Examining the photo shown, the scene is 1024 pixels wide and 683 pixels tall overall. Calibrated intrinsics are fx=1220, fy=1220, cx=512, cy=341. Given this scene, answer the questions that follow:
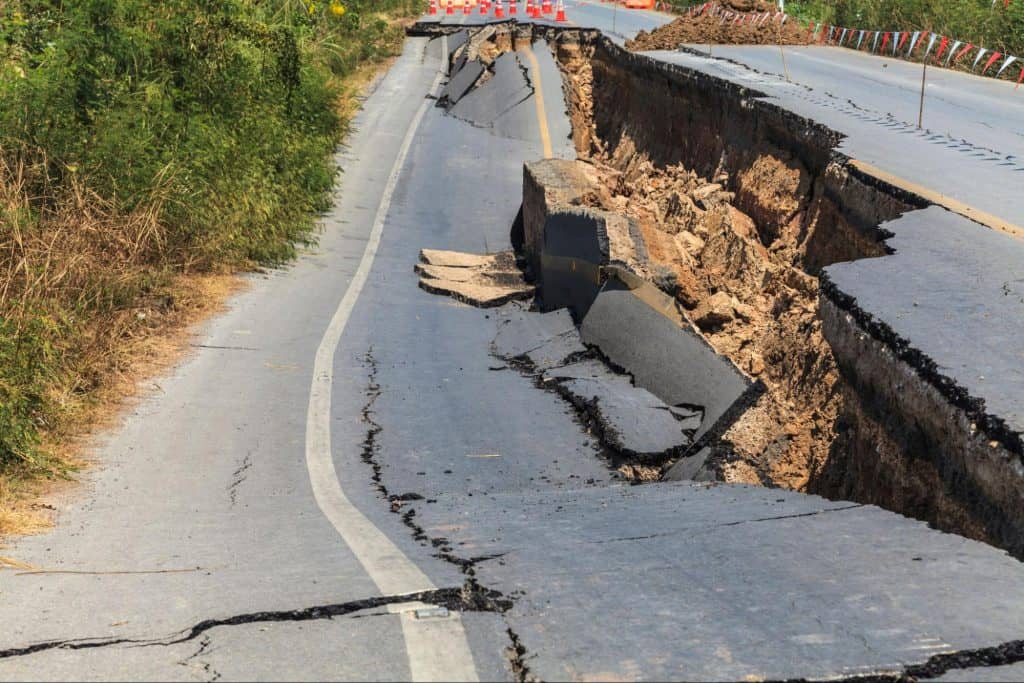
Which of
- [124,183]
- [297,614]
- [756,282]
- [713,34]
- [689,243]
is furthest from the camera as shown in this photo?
[713,34]

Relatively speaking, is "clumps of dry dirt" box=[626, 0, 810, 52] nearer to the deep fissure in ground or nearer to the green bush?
the deep fissure in ground

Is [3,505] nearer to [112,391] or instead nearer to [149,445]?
[149,445]

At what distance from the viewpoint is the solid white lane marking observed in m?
4.26

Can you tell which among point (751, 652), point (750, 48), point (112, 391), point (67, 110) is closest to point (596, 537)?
point (751, 652)

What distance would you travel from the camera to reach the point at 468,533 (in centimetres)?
643

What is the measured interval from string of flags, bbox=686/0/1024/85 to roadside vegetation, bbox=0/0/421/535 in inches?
458

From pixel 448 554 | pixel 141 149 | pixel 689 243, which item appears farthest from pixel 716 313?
pixel 141 149

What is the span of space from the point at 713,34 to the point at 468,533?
27148 millimetres

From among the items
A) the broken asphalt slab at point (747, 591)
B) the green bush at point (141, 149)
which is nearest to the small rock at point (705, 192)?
the green bush at point (141, 149)

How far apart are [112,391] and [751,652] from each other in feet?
26.0

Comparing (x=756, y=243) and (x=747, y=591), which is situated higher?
(x=747, y=591)

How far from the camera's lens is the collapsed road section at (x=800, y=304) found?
21.9ft

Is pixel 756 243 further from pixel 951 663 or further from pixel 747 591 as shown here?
pixel 951 663

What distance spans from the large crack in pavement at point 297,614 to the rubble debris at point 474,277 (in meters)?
11.4
